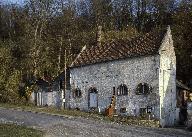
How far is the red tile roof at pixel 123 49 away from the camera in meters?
43.6

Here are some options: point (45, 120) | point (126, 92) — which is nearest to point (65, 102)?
point (126, 92)

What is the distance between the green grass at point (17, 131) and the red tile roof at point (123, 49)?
18.1 meters

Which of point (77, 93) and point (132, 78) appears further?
point (77, 93)

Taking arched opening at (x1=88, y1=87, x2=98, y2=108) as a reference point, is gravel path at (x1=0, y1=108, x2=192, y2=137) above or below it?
below

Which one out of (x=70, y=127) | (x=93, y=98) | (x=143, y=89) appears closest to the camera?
(x=70, y=127)

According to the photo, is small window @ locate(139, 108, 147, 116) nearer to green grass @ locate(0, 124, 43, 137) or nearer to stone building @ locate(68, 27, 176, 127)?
stone building @ locate(68, 27, 176, 127)

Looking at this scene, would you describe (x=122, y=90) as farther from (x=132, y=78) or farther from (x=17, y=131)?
(x=17, y=131)

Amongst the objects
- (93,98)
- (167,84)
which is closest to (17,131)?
(93,98)

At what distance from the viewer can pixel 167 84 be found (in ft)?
144

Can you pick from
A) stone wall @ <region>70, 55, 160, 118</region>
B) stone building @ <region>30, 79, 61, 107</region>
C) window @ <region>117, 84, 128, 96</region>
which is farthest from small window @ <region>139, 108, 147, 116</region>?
stone building @ <region>30, 79, 61, 107</region>

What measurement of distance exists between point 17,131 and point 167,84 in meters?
Answer: 21.3

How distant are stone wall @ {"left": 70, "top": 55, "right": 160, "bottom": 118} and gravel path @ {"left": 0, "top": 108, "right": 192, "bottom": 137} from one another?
9.67 metres

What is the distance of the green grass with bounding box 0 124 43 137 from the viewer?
83.3 ft

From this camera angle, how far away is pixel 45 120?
109ft
